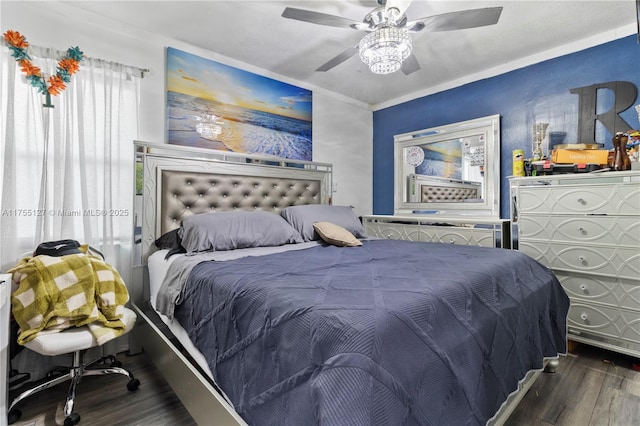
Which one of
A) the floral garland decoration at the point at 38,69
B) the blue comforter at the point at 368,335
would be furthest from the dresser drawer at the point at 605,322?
the floral garland decoration at the point at 38,69

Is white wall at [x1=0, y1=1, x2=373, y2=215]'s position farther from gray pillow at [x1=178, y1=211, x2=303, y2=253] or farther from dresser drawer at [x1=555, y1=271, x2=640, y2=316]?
dresser drawer at [x1=555, y1=271, x2=640, y2=316]

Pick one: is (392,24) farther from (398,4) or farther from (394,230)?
(394,230)

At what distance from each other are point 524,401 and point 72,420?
225cm

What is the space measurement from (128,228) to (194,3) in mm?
1595

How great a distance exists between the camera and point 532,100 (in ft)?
9.00

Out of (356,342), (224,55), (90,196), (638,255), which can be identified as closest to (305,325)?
(356,342)

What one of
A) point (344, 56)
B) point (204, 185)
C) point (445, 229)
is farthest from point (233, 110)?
point (445, 229)

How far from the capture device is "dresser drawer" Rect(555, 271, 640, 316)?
198cm

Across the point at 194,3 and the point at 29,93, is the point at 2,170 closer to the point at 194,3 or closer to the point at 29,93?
the point at 29,93

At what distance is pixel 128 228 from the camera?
7.16 feet

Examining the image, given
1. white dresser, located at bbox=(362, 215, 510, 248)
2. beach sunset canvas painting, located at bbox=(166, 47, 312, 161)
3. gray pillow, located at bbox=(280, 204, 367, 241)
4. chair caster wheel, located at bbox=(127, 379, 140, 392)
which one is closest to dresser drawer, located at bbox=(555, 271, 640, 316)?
white dresser, located at bbox=(362, 215, 510, 248)

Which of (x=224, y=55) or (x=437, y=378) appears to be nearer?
(x=437, y=378)

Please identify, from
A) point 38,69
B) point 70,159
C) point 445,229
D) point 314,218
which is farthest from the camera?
point 445,229

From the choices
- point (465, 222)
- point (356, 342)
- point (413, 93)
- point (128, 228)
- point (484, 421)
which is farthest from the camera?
point (413, 93)
